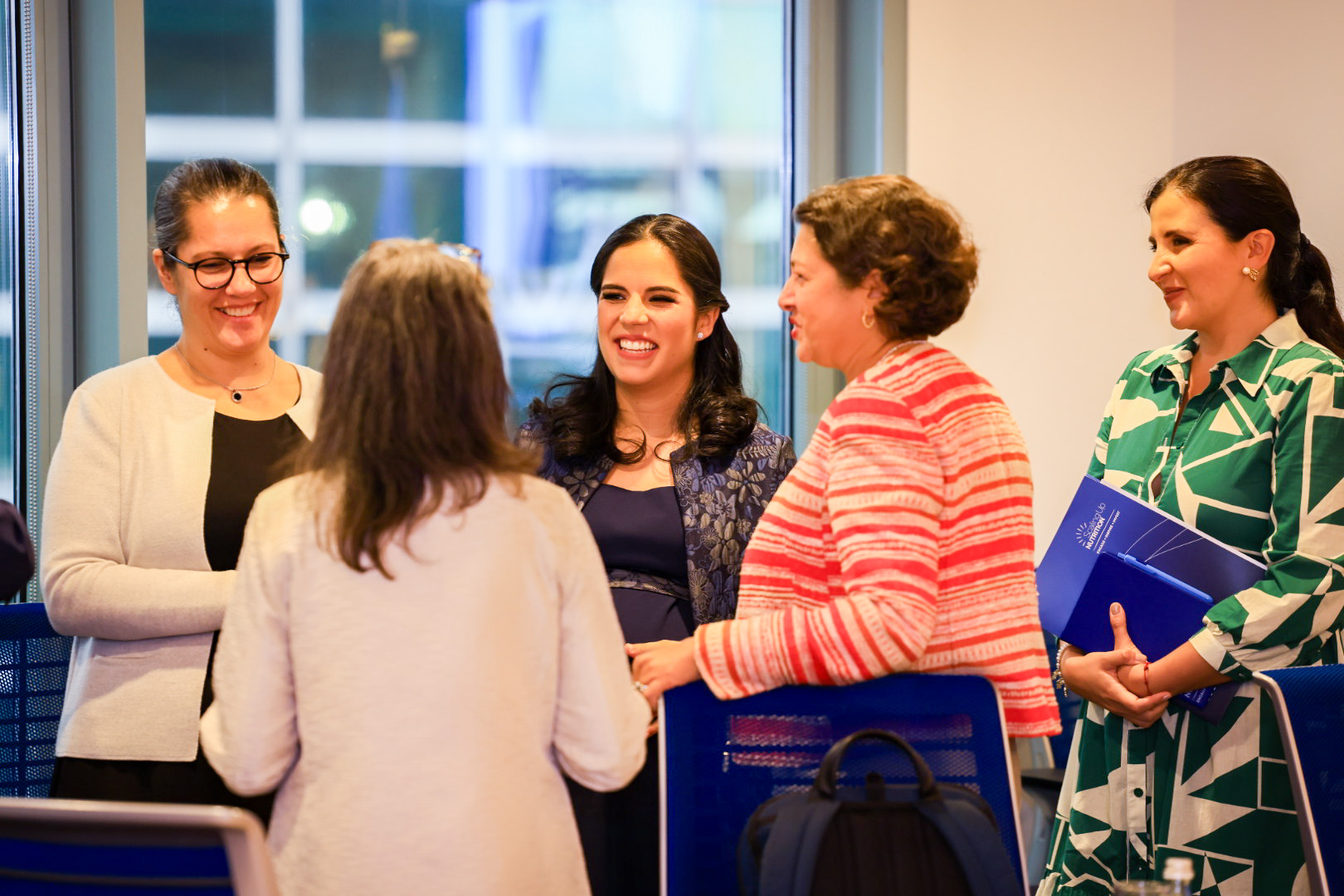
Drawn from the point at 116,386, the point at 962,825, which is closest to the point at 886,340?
the point at 962,825

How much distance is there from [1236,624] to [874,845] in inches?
39.4

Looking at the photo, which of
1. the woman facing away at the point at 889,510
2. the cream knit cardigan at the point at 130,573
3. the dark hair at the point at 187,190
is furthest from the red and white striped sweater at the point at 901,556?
the dark hair at the point at 187,190

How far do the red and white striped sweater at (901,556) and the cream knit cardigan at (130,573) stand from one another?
0.79 meters

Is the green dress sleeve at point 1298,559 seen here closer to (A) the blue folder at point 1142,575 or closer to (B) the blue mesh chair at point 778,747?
(A) the blue folder at point 1142,575

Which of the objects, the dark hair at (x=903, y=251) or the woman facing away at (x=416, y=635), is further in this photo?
the dark hair at (x=903, y=251)

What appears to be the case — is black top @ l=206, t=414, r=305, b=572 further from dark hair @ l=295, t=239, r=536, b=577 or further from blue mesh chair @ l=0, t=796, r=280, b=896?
blue mesh chair @ l=0, t=796, r=280, b=896

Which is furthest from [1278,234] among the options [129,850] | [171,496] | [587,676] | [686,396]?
[129,850]

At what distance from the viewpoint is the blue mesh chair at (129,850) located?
A: 1.09 metres

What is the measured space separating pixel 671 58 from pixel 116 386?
6.33ft

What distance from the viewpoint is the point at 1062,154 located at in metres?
3.27

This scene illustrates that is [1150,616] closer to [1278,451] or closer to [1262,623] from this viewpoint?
[1262,623]

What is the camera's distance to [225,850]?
1109mm

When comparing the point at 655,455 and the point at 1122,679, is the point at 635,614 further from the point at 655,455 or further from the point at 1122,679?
the point at 1122,679

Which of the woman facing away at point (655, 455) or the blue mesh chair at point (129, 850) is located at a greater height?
the woman facing away at point (655, 455)
